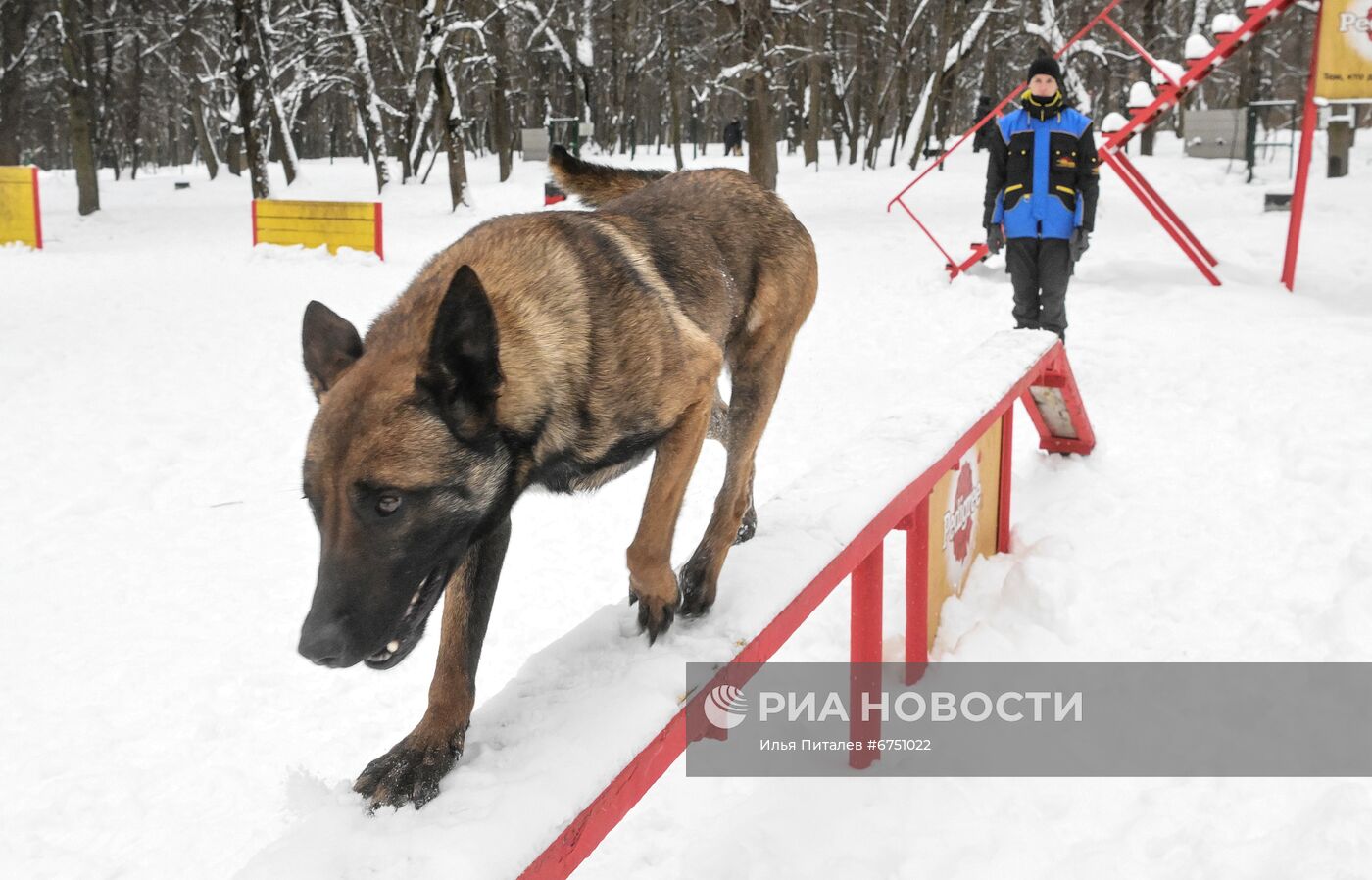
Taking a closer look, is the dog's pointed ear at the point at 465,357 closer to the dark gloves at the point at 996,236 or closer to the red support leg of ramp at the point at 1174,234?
the dark gloves at the point at 996,236

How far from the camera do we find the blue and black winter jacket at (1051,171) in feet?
25.3

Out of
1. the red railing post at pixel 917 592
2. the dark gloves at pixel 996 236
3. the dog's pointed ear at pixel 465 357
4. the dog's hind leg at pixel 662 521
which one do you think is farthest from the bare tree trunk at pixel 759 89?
the dog's pointed ear at pixel 465 357

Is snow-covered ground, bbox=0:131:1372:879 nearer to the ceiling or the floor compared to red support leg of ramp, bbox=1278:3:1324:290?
nearer to the floor

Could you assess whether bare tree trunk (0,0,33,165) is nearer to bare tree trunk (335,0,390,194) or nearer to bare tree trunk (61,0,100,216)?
bare tree trunk (61,0,100,216)

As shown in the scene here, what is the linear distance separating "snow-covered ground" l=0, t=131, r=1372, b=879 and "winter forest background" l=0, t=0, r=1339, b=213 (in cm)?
897

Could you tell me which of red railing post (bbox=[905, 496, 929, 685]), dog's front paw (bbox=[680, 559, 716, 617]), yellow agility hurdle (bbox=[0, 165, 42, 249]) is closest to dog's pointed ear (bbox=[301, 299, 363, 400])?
dog's front paw (bbox=[680, 559, 716, 617])

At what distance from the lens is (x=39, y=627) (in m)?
4.72

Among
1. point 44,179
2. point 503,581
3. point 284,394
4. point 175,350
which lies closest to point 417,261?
point 175,350

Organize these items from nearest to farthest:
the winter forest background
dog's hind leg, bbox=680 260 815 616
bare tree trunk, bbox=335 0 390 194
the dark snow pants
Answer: dog's hind leg, bbox=680 260 815 616
the dark snow pants
the winter forest background
bare tree trunk, bbox=335 0 390 194

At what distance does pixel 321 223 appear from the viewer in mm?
15383

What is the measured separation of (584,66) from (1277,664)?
1044 inches

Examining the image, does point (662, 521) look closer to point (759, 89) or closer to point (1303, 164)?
point (1303, 164)

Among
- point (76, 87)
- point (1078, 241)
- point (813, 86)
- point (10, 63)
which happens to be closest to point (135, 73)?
point (10, 63)

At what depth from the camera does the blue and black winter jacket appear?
7727mm
